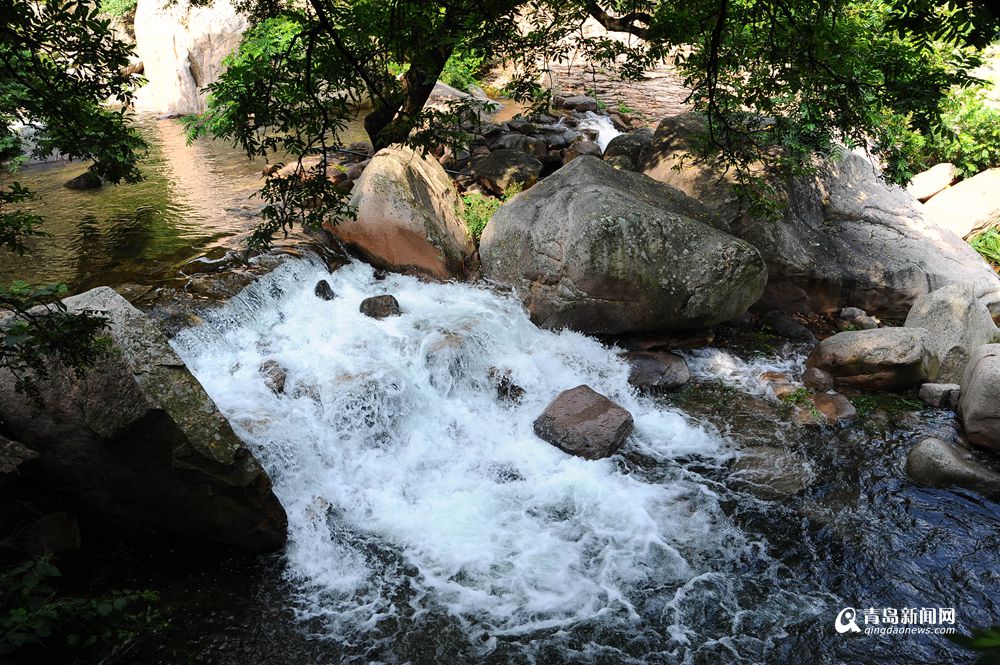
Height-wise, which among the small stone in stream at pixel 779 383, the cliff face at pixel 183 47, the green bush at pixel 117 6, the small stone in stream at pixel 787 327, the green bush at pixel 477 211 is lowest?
the small stone in stream at pixel 779 383

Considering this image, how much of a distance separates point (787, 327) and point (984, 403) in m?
2.69

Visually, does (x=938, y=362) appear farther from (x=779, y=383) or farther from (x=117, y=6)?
(x=117, y=6)

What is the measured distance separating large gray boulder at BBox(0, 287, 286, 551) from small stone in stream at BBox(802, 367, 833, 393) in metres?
6.34

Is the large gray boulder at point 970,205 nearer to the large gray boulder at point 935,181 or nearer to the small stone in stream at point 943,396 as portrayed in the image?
the large gray boulder at point 935,181

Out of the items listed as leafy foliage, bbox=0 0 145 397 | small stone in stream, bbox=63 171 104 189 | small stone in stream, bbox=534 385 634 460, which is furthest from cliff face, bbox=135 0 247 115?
leafy foliage, bbox=0 0 145 397

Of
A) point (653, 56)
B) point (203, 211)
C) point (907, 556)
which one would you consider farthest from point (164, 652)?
point (203, 211)

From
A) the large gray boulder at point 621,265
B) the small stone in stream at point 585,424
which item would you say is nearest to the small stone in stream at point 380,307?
the large gray boulder at point 621,265

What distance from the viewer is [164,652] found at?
4473 mm

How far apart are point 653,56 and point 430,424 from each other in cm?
440

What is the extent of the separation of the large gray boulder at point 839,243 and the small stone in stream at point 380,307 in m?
4.72

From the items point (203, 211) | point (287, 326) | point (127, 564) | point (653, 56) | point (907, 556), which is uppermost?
point (653, 56)

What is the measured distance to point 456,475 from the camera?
21.2ft

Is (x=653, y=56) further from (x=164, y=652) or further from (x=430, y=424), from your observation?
(x=164, y=652)

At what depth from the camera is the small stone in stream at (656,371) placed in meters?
7.87
